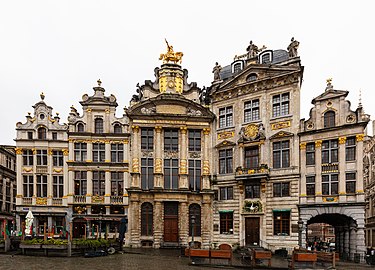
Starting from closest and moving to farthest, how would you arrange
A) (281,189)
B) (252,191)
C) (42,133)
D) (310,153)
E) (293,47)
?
(310,153), (281,189), (293,47), (252,191), (42,133)

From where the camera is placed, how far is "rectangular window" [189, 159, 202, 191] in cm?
3966

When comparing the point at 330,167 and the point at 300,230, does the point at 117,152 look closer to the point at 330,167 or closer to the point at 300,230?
the point at 300,230

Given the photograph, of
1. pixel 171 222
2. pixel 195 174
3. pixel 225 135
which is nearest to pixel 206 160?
pixel 195 174

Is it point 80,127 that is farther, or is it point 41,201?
point 80,127

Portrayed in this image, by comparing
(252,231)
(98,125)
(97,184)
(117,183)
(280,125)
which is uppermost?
(98,125)

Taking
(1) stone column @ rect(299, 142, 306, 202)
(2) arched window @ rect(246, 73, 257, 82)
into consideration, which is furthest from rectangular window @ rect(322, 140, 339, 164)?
(2) arched window @ rect(246, 73, 257, 82)

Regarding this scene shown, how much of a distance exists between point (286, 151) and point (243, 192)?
6.34 meters

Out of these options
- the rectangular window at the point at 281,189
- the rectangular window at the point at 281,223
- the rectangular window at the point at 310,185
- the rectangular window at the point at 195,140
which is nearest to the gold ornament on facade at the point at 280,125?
the rectangular window at the point at 310,185

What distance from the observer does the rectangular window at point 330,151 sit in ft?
108

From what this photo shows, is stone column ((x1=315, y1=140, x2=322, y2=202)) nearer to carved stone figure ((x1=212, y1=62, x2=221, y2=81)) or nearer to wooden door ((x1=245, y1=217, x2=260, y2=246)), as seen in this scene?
wooden door ((x1=245, y1=217, x2=260, y2=246))

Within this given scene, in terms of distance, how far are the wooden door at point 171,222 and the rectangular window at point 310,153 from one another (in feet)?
49.3

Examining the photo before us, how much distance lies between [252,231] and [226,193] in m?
4.95

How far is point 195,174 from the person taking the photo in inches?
1572

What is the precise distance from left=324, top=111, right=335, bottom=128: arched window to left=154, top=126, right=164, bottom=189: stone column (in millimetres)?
17708
